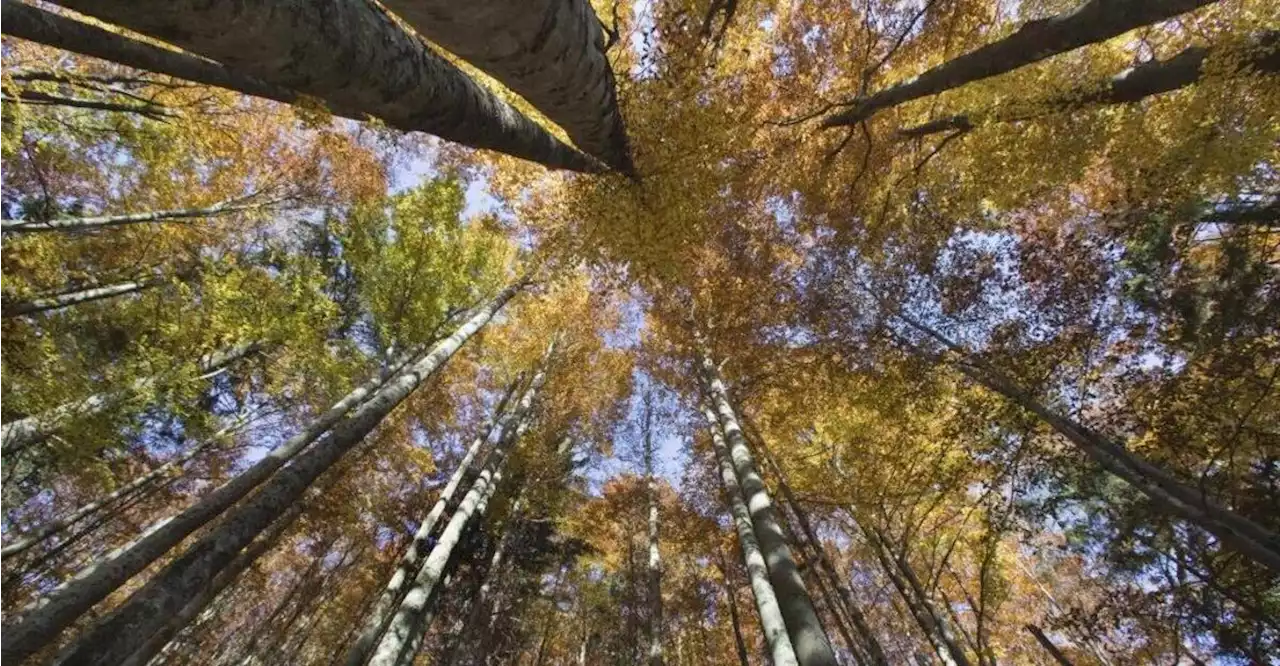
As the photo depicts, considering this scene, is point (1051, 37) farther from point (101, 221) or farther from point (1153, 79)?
point (101, 221)

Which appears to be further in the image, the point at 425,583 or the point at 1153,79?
the point at 1153,79

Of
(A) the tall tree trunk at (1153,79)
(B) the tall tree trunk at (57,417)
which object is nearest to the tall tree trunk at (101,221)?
(B) the tall tree trunk at (57,417)

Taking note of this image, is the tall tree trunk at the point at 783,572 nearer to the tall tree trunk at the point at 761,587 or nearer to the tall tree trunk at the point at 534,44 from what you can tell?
the tall tree trunk at the point at 761,587

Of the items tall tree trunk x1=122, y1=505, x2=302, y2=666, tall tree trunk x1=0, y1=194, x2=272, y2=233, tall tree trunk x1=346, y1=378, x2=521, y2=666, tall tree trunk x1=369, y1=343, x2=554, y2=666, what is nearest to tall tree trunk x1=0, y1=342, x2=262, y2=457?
tall tree trunk x1=0, y1=194, x2=272, y2=233

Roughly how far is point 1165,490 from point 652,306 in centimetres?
952

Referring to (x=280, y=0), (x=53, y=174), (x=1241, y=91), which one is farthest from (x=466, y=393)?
(x=1241, y=91)

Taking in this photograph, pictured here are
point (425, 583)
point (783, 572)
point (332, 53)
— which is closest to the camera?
point (332, 53)

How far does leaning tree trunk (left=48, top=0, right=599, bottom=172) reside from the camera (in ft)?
5.45

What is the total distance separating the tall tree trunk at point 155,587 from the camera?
3.49m

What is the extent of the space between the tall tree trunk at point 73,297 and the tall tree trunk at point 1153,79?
1479cm

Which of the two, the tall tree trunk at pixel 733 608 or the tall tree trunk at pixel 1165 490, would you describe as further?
the tall tree trunk at pixel 733 608

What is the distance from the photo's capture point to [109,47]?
400cm

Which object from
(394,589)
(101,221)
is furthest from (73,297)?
(394,589)

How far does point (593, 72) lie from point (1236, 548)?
748 centimetres
